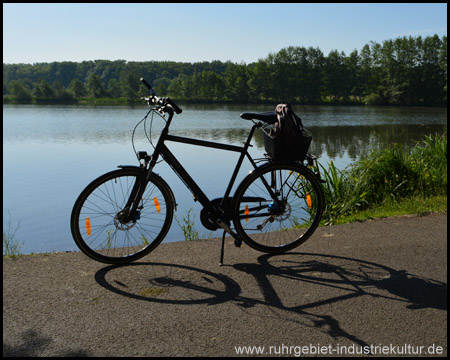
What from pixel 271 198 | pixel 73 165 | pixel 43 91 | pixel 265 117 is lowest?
pixel 73 165

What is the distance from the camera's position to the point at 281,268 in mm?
3891

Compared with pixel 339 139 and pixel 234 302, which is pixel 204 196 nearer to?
pixel 234 302

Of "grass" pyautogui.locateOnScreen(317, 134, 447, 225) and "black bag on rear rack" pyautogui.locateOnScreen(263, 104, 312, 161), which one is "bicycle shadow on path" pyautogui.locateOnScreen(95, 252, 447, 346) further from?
"grass" pyautogui.locateOnScreen(317, 134, 447, 225)

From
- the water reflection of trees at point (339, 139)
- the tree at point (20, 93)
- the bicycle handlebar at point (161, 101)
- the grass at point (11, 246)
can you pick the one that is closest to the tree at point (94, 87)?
the tree at point (20, 93)

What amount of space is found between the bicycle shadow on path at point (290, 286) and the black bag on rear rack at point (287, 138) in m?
0.92

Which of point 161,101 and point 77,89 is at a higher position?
point 77,89

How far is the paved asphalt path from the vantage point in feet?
8.80

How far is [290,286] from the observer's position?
349 cm

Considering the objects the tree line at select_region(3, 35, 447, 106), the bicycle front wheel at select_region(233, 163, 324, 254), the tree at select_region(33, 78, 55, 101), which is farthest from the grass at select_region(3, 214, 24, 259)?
the tree at select_region(33, 78, 55, 101)

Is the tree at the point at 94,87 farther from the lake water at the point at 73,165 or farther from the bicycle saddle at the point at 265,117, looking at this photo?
the bicycle saddle at the point at 265,117

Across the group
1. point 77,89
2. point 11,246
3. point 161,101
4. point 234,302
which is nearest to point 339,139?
point 11,246

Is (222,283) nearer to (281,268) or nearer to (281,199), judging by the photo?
(281,268)

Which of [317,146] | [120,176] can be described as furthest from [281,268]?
[317,146]

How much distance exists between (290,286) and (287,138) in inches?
49.1
